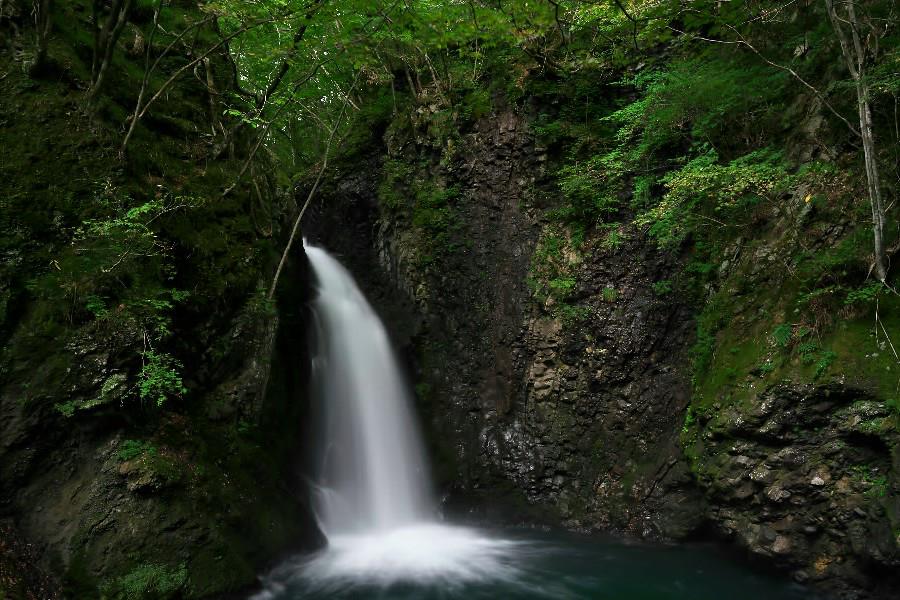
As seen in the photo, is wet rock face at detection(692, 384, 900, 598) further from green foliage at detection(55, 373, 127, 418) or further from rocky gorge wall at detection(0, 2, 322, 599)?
green foliage at detection(55, 373, 127, 418)

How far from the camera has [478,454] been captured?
9.43 metres

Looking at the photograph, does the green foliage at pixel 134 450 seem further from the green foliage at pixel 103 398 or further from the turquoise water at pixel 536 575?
the turquoise water at pixel 536 575

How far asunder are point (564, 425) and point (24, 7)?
10.5 meters

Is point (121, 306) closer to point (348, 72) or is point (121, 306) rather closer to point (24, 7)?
point (24, 7)

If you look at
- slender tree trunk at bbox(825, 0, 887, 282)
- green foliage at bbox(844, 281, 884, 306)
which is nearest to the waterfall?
green foliage at bbox(844, 281, 884, 306)

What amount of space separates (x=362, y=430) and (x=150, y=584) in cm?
475

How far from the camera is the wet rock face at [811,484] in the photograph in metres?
5.14

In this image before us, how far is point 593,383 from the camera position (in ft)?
28.4

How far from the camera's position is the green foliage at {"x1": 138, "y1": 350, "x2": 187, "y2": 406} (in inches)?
220

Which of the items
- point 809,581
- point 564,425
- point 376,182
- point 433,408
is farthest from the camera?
point 376,182

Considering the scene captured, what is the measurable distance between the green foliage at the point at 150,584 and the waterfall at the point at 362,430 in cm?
304

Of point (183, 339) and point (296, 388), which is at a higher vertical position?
point (183, 339)

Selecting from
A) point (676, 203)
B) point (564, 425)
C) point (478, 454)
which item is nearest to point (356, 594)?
point (478, 454)

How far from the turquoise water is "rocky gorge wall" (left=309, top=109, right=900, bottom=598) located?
0.42 metres
